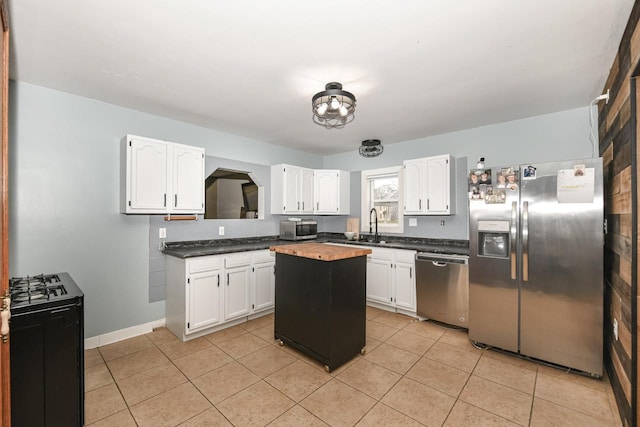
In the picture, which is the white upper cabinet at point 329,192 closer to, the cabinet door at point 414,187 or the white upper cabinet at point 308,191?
the white upper cabinet at point 308,191

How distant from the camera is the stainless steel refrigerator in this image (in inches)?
94.3

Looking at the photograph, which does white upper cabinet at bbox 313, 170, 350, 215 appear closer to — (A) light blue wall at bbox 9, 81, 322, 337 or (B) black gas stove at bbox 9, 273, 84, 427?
(A) light blue wall at bbox 9, 81, 322, 337

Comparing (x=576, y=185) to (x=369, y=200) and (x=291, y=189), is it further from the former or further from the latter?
(x=291, y=189)

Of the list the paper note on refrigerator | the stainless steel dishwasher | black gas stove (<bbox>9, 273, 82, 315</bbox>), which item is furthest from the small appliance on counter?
the paper note on refrigerator

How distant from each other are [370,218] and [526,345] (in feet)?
9.21

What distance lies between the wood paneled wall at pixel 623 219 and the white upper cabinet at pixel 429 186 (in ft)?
4.98

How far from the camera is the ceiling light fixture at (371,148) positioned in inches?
176

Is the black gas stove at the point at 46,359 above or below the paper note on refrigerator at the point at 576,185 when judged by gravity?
below

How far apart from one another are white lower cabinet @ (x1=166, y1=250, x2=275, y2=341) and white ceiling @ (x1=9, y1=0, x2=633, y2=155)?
1761 mm

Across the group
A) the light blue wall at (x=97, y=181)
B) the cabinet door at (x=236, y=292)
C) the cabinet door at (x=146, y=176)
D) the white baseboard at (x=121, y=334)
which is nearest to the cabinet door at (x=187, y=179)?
the cabinet door at (x=146, y=176)

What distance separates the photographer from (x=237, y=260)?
11.4 feet

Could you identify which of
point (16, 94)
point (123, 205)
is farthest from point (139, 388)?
point (16, 94)

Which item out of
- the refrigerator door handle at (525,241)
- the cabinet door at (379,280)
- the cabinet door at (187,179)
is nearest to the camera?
the refrigerator door handle at (525,241)

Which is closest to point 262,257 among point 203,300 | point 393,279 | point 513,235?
point 203,300
